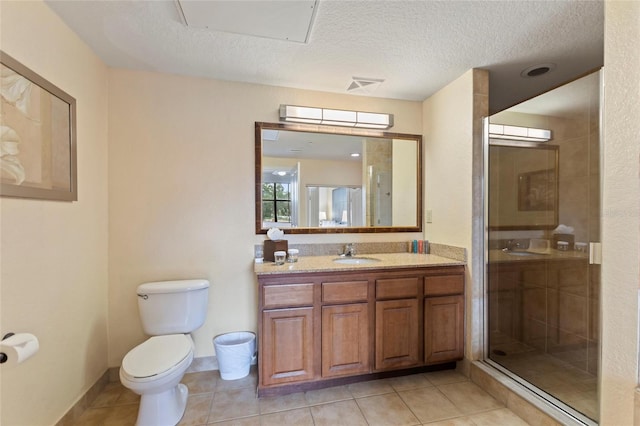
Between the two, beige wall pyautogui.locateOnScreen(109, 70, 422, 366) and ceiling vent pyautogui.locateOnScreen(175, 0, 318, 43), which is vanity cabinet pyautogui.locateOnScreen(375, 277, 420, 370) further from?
ceiling vent pyautogui.locateOnScreen(175, 0, 318, 43)

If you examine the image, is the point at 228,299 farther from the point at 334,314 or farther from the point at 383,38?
the point at 383,38

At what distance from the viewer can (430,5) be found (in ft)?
4.75

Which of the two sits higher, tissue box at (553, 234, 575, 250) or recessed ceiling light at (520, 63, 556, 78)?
recessed ceiling light at (520, 63, 556, 78)

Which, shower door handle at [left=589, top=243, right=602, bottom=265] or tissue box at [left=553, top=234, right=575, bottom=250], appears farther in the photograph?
tissue box at [left=553, top=234, right=575, bottom=250]

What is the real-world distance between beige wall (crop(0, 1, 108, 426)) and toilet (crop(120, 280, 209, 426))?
1.17 feet

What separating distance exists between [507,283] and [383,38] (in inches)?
82.9

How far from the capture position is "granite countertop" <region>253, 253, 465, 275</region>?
1.88m

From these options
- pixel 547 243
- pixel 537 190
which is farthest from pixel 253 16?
pixel 547 243

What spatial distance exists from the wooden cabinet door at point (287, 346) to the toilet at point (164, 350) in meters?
0.49

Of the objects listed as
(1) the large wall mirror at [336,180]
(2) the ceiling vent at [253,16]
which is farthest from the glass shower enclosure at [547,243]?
(2) the ceiling vent at [253,16]

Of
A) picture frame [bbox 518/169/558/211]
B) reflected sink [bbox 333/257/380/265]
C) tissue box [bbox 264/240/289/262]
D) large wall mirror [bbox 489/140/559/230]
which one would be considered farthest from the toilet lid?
picture frame [bbox 518/169/558/211]

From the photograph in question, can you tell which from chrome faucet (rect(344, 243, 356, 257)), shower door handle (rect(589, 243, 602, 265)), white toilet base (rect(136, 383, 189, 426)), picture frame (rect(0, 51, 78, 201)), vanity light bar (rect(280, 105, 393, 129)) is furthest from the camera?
chrome faucet (rect(344, 243, 356, 257))

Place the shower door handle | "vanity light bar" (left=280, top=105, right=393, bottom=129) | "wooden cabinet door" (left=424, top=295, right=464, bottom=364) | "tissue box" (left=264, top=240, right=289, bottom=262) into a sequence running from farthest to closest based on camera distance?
"vanity light bar" (left=280, top=105, right=393, bottom=129) < "tissue box" (left=264, top=240, right=289, bottom=262) < "wooden cabinet door" (left=424, top=295, right=464, bottom=364) < the shower door handle

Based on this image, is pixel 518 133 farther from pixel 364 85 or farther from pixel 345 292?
pixel 345 292
